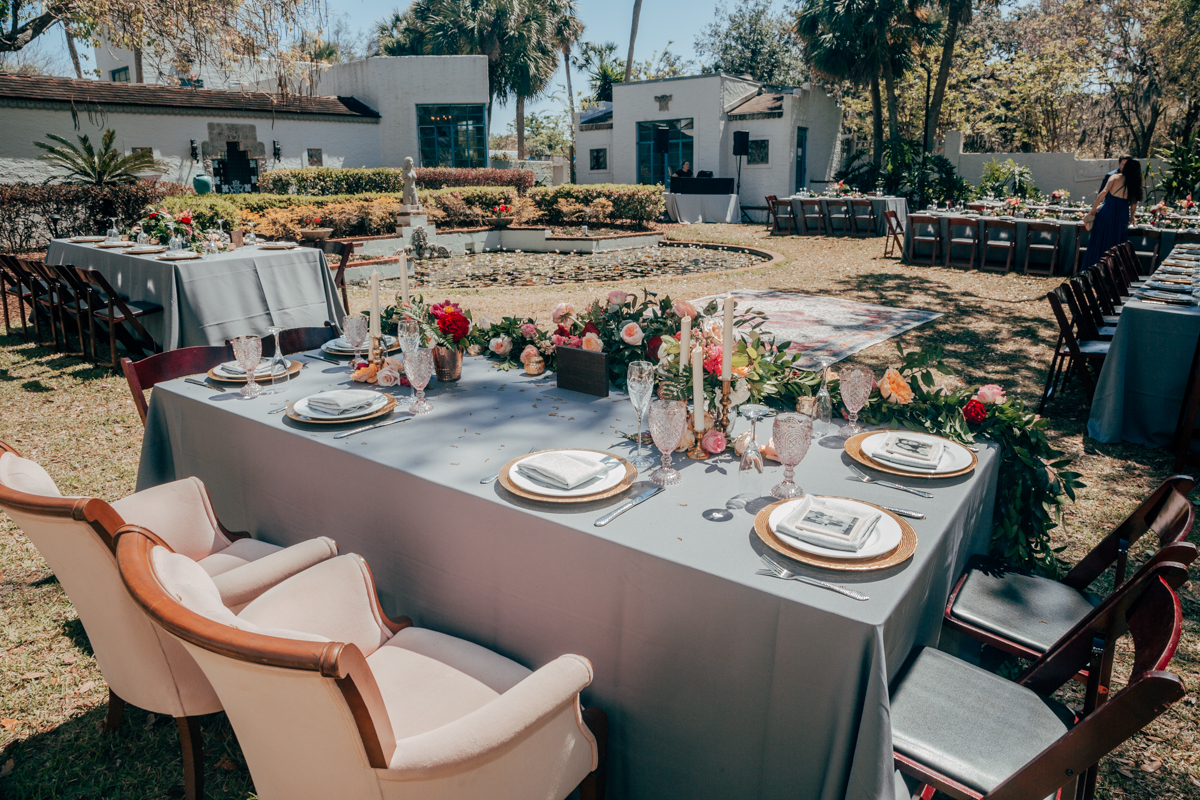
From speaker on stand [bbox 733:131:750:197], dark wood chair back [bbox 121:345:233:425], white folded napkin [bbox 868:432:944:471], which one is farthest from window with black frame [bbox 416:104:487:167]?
white folded napkin [bbox 868:432:944:471]

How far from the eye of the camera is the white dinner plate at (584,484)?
5.94 feet

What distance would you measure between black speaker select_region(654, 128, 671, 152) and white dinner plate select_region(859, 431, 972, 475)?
876 inches

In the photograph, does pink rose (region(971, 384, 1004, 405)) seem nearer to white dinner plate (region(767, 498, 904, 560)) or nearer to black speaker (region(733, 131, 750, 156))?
white dinner plate (region(767, 498, 904, 560))

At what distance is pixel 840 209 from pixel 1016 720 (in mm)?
15660

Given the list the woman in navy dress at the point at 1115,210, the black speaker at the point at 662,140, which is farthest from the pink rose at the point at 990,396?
the black speaker at the point at 662,140

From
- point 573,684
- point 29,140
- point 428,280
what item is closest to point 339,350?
point 573,684

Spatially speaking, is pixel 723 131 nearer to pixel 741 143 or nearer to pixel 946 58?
pixel 741 143

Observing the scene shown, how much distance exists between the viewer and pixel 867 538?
1.58 metres

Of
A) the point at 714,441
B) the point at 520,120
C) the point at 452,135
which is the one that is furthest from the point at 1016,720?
the point at 520,120

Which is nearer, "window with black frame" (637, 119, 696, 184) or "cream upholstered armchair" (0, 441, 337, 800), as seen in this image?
"cream upholstered armchair" (0, 441, 337, 800)

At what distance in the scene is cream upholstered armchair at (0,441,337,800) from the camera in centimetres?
156

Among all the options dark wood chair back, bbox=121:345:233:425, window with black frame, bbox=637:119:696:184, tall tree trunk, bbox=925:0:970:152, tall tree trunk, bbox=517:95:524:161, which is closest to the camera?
dark wood chair back, bbox=121:345:233:425

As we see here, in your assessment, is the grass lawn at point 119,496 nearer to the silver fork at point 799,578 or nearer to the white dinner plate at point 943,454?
the white dinner plate at point 943,454

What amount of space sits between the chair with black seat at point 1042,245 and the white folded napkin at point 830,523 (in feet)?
36.1
